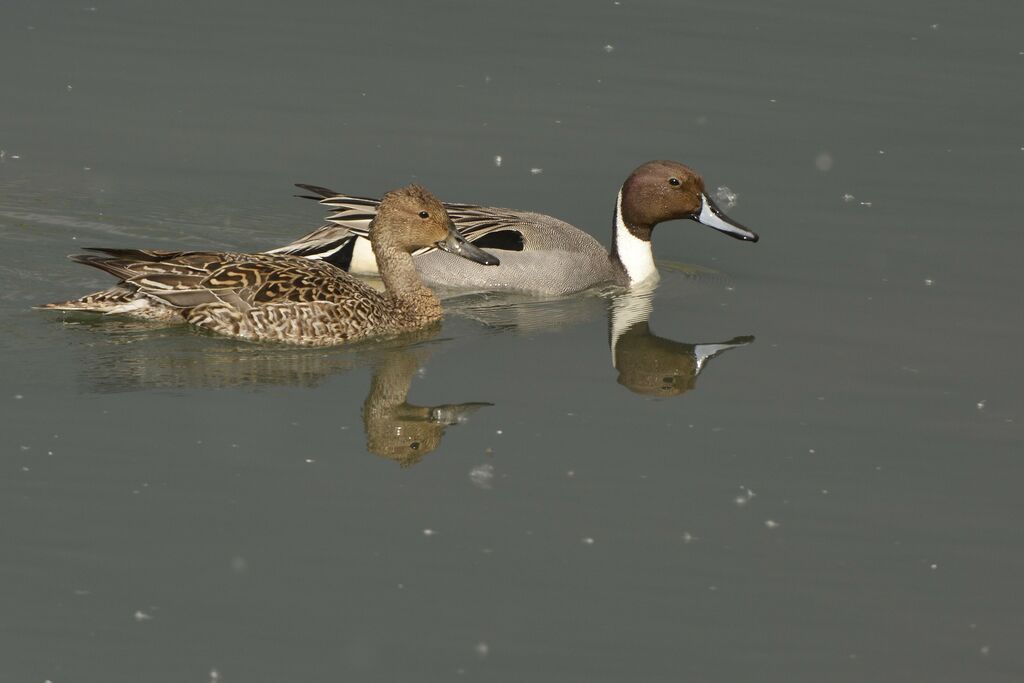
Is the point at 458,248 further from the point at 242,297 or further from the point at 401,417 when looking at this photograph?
the point at 401,417

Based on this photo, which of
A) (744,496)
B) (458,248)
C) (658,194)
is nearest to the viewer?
(744,496)

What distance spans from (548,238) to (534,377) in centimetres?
232

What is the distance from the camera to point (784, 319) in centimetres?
1091

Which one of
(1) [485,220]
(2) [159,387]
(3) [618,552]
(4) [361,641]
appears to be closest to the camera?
(4) [361,641]

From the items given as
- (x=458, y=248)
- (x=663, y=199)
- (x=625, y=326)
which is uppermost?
(x=663, y=199)

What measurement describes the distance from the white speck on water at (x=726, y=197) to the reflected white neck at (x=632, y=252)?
0.89 meters

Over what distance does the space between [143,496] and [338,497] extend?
879mm

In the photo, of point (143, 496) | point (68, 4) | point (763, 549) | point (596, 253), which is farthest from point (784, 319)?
point (68, 4)

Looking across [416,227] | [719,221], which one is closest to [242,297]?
[416,227]

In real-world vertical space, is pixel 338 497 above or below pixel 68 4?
below

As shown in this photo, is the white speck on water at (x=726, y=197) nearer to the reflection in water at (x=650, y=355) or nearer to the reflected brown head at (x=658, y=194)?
the reflected brown head at (x=658, y=194)

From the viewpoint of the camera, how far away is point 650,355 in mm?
10445

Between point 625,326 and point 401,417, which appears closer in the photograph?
point 401,417

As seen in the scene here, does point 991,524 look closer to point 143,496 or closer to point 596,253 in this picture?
point 143,496
